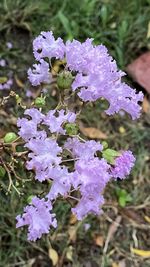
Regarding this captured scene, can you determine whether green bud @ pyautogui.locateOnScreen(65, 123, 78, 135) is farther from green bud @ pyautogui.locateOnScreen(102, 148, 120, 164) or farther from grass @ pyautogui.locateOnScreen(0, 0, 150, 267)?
grass @ pyautogui.locateOnScreen(0, 0, 150, 267)

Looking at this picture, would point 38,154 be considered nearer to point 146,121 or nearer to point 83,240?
point 83,240

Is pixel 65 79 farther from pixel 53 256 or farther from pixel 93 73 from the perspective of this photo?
pixel 53 256

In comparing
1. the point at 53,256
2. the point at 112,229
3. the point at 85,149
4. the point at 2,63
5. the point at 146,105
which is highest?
the point at 2,63

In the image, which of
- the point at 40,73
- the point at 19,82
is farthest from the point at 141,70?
the point at 40,73

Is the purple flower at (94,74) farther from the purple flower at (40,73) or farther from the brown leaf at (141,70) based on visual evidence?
the brown leaf at (141,70)

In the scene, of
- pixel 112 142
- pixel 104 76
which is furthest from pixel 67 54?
pixel 112 142

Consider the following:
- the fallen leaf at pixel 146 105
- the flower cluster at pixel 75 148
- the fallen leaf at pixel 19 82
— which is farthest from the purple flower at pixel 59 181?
the fallen leaf at pixel 146 105

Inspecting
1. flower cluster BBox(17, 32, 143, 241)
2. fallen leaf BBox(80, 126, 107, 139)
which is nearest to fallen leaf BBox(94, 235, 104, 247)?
fallen leaf BBox(80, 126, 107, 139)
